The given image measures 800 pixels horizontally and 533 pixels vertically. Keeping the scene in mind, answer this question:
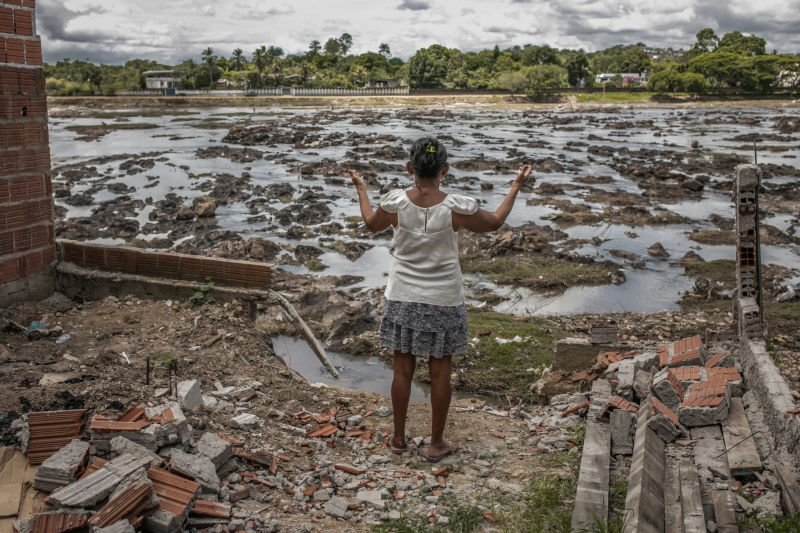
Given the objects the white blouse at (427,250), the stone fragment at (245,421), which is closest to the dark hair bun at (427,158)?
the white blouse at (427,250)

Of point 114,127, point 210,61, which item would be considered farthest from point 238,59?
point 114,127

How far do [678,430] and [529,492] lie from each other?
0.98 meters

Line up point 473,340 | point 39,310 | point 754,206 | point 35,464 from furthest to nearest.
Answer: point 473,340
point 39,310
point 754,206
point 35,464

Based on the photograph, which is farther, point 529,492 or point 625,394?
point 625,394

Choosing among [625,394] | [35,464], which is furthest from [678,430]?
[35,464]

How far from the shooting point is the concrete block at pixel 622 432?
3.74 meters

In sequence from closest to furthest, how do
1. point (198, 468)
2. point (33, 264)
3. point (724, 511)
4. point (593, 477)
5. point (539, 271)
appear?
point (724, 511) → point (198, 468) → point (593, 477) → point (33, 264) → point (539, 271)

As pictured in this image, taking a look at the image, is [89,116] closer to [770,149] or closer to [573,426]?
[770,149]

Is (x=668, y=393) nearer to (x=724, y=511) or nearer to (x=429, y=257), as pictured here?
(x=724, y=511)

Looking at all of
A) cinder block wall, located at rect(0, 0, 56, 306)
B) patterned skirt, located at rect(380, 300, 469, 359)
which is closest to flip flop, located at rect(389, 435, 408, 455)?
patterned skirt, located at rect(380, 300, 469, 359)

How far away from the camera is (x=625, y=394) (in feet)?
14.1

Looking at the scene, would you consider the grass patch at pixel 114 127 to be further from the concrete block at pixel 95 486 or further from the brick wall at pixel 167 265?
the concrete block at pixel 95 486

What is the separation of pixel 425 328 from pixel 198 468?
133 centimetres

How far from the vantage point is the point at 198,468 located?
3.11 metres
